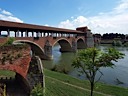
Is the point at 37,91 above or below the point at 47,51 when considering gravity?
below

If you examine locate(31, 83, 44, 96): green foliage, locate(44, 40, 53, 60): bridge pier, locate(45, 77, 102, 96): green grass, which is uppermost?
locate(44, 40, 53, 60): bridge pier

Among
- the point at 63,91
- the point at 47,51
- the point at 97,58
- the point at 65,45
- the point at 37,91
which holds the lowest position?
the point at 63,91

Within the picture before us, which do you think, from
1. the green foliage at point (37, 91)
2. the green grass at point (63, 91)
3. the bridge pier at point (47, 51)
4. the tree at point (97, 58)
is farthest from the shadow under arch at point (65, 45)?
the green foliage at point (37, 91)

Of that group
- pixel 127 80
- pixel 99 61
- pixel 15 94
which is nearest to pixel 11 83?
pixel 15 94

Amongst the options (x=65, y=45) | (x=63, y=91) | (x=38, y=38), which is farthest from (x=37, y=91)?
(x=65, y=45)

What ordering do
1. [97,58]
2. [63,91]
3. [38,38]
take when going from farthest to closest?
1. [38,38]
2. [63,91]
3. [97,58]

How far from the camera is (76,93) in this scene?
18.8 m

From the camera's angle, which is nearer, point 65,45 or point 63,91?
point 63,91

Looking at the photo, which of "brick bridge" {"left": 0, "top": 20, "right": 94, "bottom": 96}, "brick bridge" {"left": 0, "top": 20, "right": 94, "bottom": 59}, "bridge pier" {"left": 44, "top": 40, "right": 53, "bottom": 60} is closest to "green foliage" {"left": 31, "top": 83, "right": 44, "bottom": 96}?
"brick bridge" {"left": 0, "top": 20, "right": 94, "bottom": 96}

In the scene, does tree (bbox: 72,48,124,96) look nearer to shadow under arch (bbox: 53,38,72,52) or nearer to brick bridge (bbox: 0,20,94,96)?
brick bridge (bbox: 0,20,94,96)

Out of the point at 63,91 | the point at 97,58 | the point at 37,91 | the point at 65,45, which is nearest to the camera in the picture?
the point at 37,91

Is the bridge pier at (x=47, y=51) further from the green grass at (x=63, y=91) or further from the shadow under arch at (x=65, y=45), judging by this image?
the green grass at (x=63, y=91)

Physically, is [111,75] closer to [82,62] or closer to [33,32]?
[82,62]

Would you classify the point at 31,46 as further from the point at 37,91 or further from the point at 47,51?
the point at 37,91
